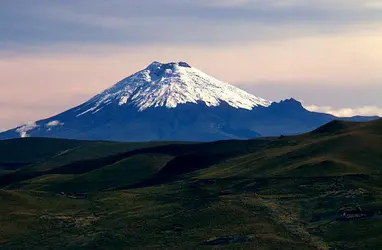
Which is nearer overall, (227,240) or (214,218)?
(227,240)

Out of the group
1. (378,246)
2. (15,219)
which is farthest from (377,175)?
(15,219)

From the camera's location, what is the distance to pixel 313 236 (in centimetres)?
13938

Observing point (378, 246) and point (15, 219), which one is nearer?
point (378, 246)

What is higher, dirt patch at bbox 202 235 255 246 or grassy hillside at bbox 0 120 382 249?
grassy hillside at bbox 0 120 382 249

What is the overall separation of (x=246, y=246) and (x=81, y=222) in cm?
4750

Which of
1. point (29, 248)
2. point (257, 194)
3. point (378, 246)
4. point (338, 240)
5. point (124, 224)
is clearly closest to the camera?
point (378, 246)

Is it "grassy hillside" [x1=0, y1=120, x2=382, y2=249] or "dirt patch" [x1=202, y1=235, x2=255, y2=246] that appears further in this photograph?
"grassy hillside" [x1=0, y1=120, x2=382, y2=249]

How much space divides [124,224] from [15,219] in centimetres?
2491

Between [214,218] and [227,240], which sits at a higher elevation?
[214,218]

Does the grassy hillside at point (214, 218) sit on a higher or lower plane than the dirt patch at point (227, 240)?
higher

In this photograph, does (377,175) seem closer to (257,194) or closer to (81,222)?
(257,194)

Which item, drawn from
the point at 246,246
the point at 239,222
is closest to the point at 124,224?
the point at 239,222

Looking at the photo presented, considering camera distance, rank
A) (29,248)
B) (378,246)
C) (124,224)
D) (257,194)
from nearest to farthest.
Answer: (378,246)
(29,248)
(124,224)
(257,194)

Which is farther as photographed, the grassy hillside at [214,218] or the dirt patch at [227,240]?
the grassy hillside at [214,218]
